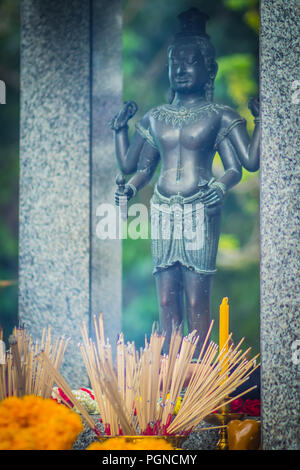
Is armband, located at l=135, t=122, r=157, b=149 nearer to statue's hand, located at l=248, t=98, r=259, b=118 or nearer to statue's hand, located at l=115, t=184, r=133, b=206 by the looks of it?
statue's hand, located at l=115, t=184, r=133, b=206

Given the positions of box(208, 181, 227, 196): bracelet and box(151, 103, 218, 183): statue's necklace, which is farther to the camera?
box(151, 103, 218, 183): statue's necklace

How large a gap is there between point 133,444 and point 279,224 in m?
1.24

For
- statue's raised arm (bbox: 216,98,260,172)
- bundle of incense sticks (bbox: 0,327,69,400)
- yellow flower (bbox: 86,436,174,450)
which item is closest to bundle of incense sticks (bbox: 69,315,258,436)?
yellow flower (bbox: 86,436,174,450)

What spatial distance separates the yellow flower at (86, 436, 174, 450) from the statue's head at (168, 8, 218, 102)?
2280mm

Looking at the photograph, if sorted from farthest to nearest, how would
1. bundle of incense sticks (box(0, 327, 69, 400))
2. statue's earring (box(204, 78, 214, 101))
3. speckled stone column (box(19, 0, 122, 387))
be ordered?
speckled stone column (box(19, 0, 122, 387)) < statue's earring (box(204, 78, 214, 101)) < bundle of incense sticks (box(0, 327, 69, 400))

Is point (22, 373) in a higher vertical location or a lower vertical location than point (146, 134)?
lower

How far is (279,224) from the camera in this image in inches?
132

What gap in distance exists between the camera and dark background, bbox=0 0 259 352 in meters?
8.86

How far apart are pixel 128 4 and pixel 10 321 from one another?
15.8 feet

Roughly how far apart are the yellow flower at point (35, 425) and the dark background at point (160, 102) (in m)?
5.59

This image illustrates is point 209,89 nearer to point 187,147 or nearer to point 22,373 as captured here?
point 187,147

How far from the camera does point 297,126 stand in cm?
336

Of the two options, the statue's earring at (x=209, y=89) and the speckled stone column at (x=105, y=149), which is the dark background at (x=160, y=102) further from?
the statue's earring at (x=209, y=89)

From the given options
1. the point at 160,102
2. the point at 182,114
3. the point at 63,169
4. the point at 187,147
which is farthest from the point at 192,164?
the point at 160,102
